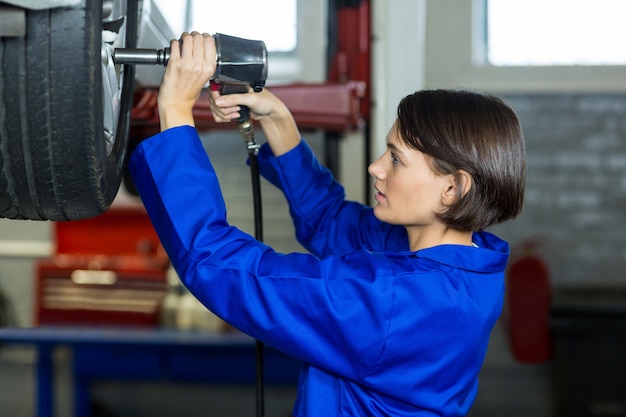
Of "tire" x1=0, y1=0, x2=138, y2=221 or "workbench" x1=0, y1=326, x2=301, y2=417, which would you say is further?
"workbench" x1=0, y1=326, x2=301, y2=417

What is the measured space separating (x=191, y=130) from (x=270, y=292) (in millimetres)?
232

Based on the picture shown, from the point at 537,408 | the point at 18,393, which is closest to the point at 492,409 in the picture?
the point at 537,408

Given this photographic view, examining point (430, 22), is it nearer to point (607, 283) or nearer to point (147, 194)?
point (607, 283)

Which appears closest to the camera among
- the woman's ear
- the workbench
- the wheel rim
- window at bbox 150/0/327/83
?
the wheel rim

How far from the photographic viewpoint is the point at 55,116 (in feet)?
2.89

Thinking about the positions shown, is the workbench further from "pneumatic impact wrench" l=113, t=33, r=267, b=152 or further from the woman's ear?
"pneumatic impact wrench" l=113, t=33, r=267, b=152

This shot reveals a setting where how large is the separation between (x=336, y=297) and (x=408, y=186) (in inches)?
7.8

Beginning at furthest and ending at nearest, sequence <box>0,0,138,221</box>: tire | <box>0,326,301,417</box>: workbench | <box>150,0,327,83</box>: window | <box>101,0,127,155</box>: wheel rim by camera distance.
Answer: <box>150,0,327,83</box>: window, <box>0,326,301,417</box>: workbench, <box>101,0,127,155</box>: wheel rim, <box>0,0,138,221</box>: tire

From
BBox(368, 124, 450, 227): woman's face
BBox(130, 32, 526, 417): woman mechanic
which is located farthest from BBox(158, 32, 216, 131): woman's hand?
BBox(368, 124, 450, 227): woman's face

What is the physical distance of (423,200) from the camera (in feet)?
3.59

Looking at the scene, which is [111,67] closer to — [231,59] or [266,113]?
[231,59]

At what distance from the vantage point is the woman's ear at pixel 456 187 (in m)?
1.08

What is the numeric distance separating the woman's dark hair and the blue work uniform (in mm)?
65

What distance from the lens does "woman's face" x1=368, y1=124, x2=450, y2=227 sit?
1.09m
